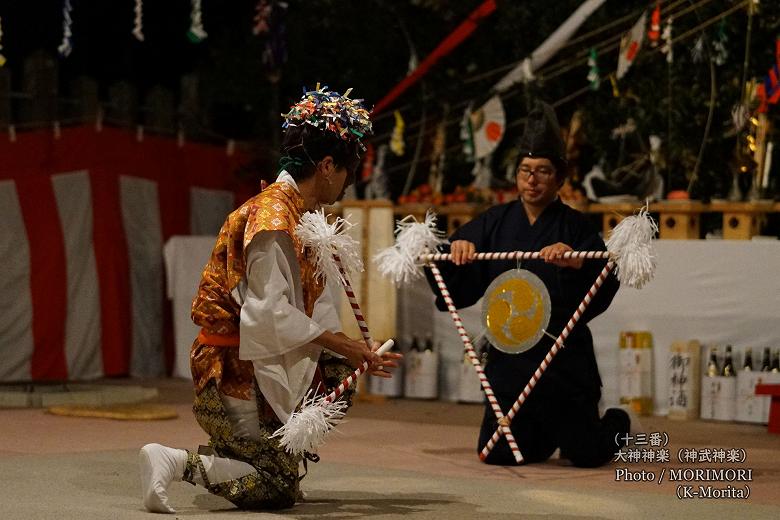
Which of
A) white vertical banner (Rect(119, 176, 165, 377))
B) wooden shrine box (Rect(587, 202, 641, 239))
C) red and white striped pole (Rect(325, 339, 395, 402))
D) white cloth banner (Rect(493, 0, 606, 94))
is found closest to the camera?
red and white striped pole (Rect(325, 339, 395, 402))

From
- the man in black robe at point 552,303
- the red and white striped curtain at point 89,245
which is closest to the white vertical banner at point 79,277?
the red and white striped curtain at point 89,245

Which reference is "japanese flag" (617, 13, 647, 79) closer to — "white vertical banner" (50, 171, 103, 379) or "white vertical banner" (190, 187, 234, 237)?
"white vertical banner" (190, 187, 234, 237)

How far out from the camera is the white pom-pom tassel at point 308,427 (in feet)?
12.9

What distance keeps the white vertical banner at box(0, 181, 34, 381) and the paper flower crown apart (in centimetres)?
451

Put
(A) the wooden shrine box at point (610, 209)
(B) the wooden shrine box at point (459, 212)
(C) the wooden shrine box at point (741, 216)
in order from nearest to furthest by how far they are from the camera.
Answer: (C) the wooden shrine box at point (741, 216)
(A) the wooden shrine box at point (610, 209)
(B) the wooden shrine box at point (459, 212)

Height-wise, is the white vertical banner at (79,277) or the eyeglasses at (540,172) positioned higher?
the eyeglasses at (540,172)

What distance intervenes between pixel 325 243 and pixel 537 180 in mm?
1616

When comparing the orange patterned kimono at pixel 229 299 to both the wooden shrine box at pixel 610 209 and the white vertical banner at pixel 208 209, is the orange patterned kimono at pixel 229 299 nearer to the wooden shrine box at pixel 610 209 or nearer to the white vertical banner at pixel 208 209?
the wooden shrine box at pixel 610 209

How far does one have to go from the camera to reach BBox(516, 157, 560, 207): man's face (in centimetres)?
543

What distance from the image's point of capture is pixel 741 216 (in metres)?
7.23

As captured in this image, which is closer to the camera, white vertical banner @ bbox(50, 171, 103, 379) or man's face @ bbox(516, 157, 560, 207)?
man's face @ bbox(516, 157, 560, 207)

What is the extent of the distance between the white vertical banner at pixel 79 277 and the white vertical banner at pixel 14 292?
275 millimetres

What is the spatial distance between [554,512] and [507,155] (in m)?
5.26

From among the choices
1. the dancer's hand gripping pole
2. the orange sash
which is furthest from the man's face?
the orange sash
